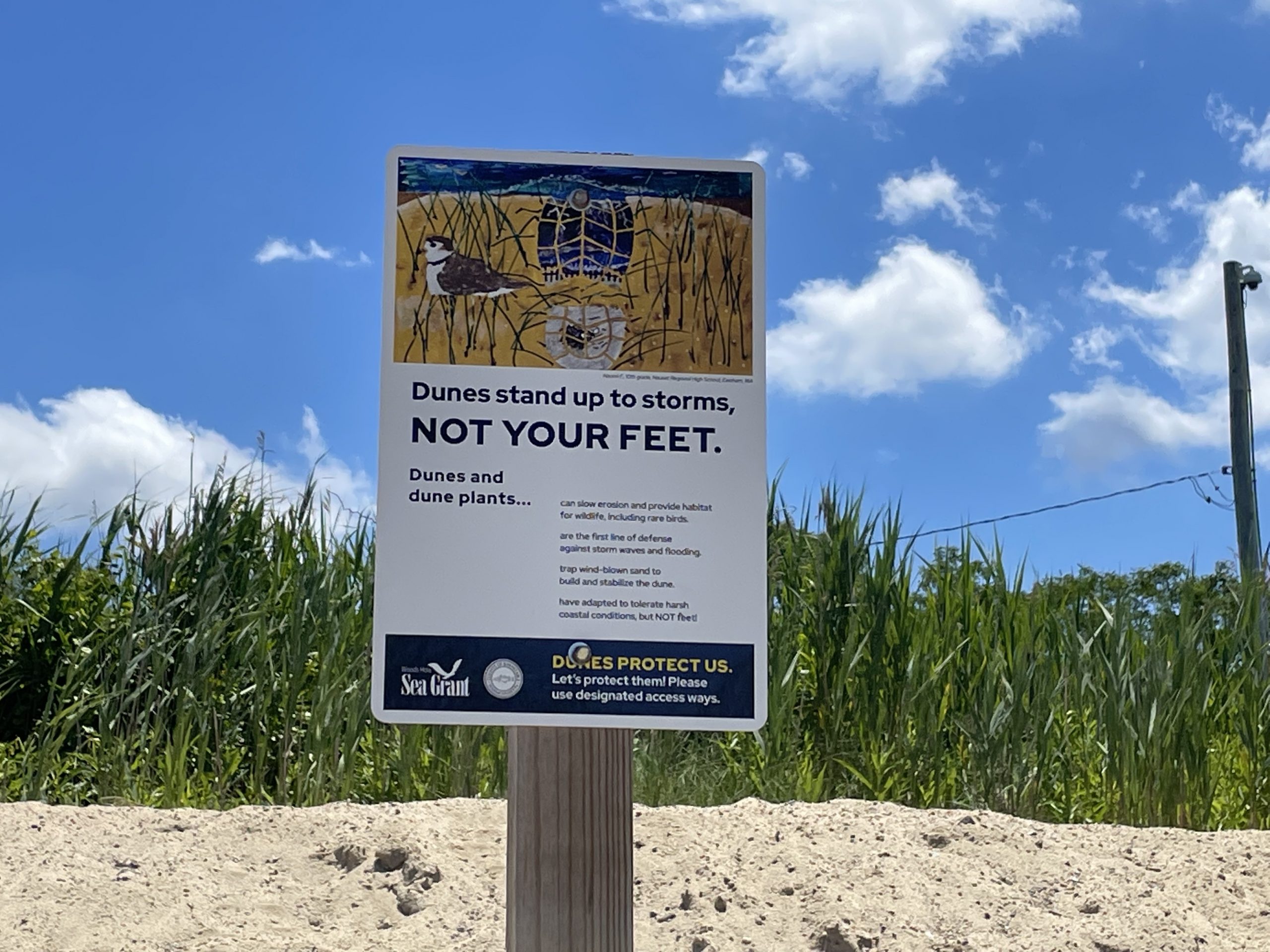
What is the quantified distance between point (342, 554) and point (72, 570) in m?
1.35

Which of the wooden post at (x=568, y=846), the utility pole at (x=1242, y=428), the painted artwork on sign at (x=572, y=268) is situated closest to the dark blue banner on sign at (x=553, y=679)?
the wooden post at (x=568, y=846)

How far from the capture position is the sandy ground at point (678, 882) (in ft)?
12.3

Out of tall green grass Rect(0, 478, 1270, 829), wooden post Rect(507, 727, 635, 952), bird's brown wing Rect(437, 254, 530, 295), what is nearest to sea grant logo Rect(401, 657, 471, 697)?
wooden post Rect(507, 727, 635, 952)

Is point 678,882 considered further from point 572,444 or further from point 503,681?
point 572,444

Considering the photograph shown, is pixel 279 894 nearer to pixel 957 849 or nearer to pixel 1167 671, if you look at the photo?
pixel 957 849

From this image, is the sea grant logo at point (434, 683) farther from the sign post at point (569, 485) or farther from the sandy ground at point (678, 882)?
the sandy ground at point (678, 882)

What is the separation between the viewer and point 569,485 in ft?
8.96

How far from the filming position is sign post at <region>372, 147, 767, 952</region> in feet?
8.77

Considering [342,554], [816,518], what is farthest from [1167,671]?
[342,554]

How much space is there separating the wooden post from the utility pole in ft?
36.9

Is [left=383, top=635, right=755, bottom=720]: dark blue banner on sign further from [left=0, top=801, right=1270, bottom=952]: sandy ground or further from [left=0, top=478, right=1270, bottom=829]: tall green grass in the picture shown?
[left=0, top=478, right=1270, bottom=829]: tall green grass

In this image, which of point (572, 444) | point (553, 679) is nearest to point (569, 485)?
point (572, 444)

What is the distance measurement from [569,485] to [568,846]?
82cm

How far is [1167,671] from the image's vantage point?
5.51m
